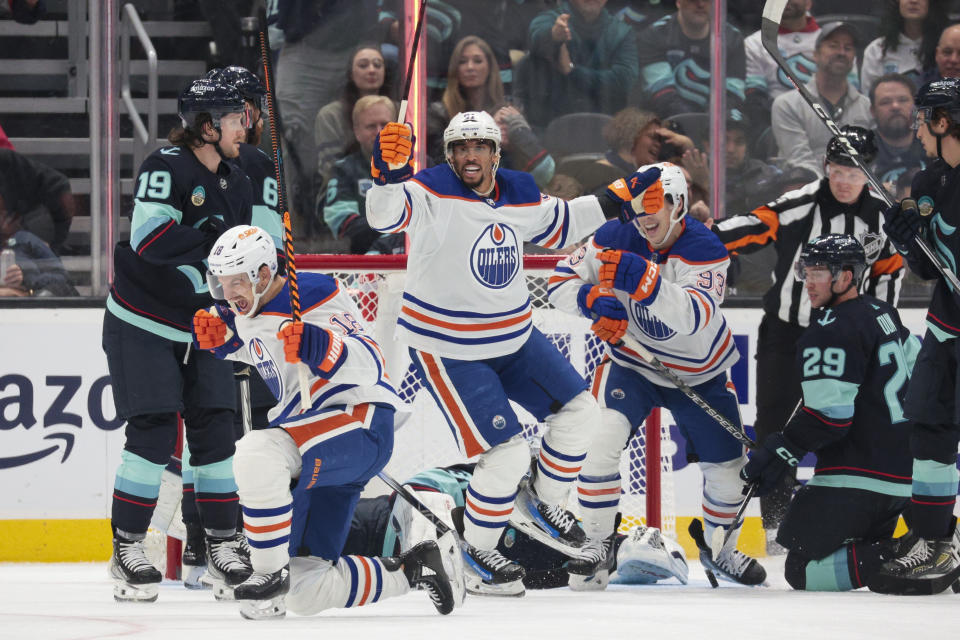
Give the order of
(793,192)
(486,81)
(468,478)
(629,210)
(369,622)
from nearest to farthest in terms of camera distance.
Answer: (369,622) < (629,210) < (468,478) < (793,192) < (486,81)

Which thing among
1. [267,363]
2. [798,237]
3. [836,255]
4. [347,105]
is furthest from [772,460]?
[347,105]

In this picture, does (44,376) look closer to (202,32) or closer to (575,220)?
(202,32)

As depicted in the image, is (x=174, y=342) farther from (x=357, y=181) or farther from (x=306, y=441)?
(x=357, y=181)

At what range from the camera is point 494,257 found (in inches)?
141

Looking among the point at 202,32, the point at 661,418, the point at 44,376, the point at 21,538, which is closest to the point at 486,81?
the point at 202,32

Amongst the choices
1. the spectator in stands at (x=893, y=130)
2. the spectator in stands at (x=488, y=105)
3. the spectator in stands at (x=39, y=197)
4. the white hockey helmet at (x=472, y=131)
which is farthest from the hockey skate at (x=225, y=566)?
the spectator in stands at (x=893, y=130)

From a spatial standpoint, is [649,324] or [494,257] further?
[649,324]

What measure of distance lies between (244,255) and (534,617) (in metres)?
0.96

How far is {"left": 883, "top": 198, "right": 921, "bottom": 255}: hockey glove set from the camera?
3.49 m

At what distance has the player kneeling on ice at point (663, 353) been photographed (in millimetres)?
3758

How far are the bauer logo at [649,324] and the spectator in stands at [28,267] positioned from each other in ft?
6.20

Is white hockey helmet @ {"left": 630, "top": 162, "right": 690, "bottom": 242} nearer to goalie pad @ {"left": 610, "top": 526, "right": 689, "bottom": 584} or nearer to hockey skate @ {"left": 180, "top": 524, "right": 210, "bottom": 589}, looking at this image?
goalie pad @ {"left": 610, "top": 526, "right": 689, "bottom": 584}

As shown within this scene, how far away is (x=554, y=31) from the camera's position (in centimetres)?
511

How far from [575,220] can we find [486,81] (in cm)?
142
